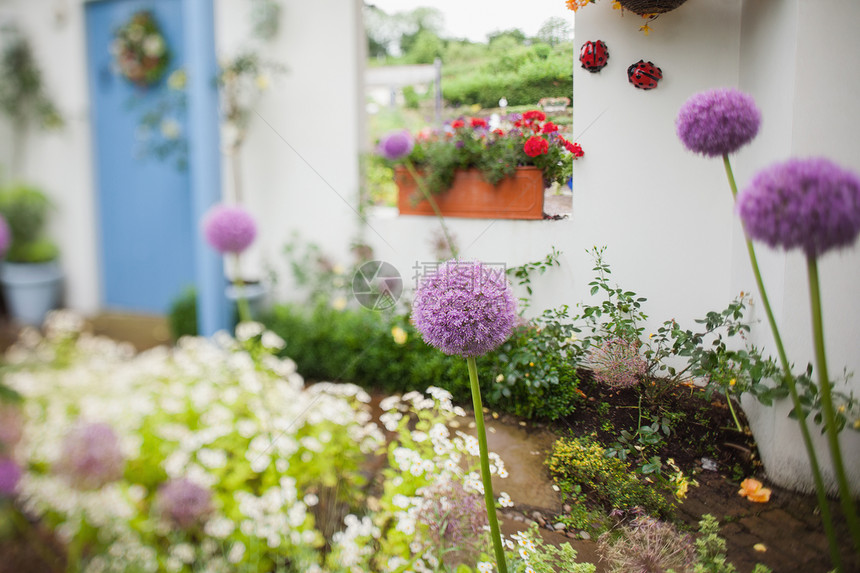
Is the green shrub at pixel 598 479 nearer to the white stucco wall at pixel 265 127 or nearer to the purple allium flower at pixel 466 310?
A: the purple allium flower at pixel 466 310

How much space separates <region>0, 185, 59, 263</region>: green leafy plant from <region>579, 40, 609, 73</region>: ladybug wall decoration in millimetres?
1442

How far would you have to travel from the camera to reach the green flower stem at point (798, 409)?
0.48 m

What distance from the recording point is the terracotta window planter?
59 cm

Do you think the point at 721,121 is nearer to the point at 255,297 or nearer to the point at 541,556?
the point at 541,556

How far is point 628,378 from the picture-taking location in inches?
21.6

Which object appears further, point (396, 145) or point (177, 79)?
point (177, 79)

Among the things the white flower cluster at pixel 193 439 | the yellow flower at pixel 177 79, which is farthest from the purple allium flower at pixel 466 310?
the yellow flower at pixel 177 79

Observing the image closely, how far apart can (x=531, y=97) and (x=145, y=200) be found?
1.41 metres

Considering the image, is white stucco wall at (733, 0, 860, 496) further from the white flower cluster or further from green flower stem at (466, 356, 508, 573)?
the white flower cluster

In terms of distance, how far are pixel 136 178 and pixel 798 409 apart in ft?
5.57

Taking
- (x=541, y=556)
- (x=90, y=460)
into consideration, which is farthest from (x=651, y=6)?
(x=90, y=460)

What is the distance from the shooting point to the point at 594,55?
541mm

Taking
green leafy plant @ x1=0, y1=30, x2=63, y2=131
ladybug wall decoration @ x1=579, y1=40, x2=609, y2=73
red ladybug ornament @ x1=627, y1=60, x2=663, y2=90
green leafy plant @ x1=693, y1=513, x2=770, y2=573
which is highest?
green leafy plant @ x1=0, y1=30, x2=63, y2=131

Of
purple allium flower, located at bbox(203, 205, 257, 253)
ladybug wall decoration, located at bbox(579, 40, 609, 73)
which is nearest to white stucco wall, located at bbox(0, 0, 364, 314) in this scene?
purple allium flower, located at bbox(203, 205, 257, 253)
